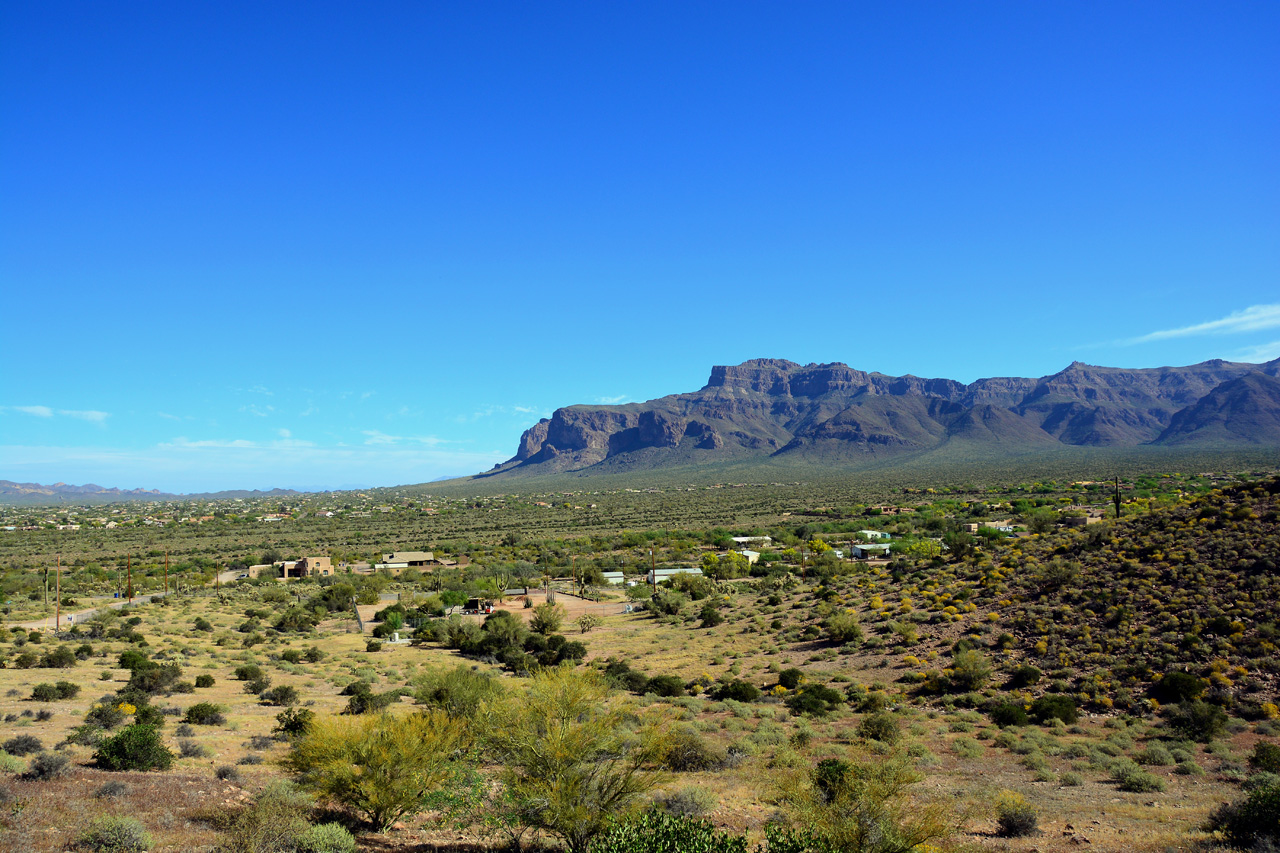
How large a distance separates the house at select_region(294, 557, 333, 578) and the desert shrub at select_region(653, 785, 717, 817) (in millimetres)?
54477

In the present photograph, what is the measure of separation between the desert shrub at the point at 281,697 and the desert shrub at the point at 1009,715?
2340cm

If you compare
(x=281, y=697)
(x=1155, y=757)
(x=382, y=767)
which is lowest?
(x=1155, y=757)

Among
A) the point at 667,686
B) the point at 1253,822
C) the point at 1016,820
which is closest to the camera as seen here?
the point at 1253,822

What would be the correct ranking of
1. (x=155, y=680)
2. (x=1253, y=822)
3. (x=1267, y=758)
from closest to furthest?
(x=1253, y=822), (x=1267, y=758), (x=155, y=680)

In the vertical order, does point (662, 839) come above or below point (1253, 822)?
above

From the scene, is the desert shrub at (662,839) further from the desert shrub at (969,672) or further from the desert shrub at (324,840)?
the desert shrub at (969,672)

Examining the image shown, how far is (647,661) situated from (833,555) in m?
31.4

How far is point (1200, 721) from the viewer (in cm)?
1895

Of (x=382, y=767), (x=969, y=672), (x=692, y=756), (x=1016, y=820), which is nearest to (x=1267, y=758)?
(x=1016, y=820)

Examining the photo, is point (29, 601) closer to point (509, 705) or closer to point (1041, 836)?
point (509, 705)

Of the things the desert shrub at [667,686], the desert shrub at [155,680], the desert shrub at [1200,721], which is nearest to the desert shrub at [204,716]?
the desert shrub at [155,680]

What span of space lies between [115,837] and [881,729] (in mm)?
18130

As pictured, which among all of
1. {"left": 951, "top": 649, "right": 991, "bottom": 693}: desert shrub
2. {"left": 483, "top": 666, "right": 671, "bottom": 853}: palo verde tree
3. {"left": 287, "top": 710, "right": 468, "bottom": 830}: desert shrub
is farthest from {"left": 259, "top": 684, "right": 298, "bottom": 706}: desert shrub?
{"left": 951, "top": 649, "right": 991, "bottom": 693}: desert shrub

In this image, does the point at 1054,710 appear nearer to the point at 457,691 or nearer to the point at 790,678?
the point at 790,678
